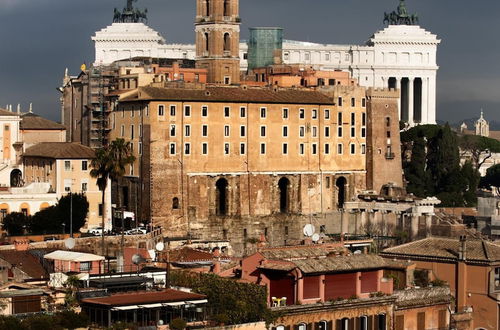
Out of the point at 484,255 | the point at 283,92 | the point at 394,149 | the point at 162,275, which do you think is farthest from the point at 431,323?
the point at 394,149

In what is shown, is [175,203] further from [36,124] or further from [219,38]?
[219,38]

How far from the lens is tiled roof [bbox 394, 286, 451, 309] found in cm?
4828

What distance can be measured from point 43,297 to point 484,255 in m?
17.1

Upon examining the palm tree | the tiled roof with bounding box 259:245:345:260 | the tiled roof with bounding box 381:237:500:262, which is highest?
the palm tree

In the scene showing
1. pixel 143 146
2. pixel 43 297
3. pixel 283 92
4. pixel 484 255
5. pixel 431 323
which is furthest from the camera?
pixel 283 92

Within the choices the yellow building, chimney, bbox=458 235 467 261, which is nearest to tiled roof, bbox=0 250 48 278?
chimney, bbox=458 235 467 261

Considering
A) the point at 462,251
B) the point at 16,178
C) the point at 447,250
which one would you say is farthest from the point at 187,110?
the point at 462,251

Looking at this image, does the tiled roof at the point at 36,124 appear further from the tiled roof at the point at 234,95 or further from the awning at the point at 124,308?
the awning at the point at 124,308

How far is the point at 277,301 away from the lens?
4469 centimetres

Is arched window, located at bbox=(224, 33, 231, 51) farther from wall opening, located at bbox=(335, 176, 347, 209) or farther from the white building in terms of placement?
the white building

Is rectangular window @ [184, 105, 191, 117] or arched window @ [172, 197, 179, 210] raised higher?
rectangular window @ [184, 105, 191, 117]

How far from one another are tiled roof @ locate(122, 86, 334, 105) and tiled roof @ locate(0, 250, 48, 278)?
133ft

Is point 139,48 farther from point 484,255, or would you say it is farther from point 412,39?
point 484,255

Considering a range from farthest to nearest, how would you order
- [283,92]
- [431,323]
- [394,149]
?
[394,149], [283,92], [431,323]
